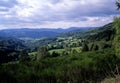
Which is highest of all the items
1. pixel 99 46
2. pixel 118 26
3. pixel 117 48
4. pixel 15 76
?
pixel 118 26

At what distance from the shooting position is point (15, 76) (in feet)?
107

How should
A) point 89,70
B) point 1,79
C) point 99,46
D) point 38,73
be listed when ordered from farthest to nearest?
1. point 99,46
2. point 89,70
3. point 38,73
4. point 1,79

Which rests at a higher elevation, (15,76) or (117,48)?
(117,48)

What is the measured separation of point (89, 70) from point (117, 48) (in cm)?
814

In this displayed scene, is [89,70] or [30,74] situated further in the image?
[89,70]

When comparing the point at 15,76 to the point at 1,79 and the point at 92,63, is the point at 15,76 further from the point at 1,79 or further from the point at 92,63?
the point at 92,63

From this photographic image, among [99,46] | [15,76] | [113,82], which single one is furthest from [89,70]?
[99,46]

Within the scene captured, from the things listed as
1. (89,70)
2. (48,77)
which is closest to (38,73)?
(48,77)

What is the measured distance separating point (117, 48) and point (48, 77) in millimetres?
9862

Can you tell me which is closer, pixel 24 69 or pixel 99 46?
pixel 24 69

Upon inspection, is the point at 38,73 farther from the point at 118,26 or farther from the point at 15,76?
the point at 118,26

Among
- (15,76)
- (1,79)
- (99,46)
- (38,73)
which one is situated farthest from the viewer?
(99,46)

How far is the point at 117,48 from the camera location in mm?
35969

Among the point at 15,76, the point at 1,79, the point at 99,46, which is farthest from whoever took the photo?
the point at 99,46
